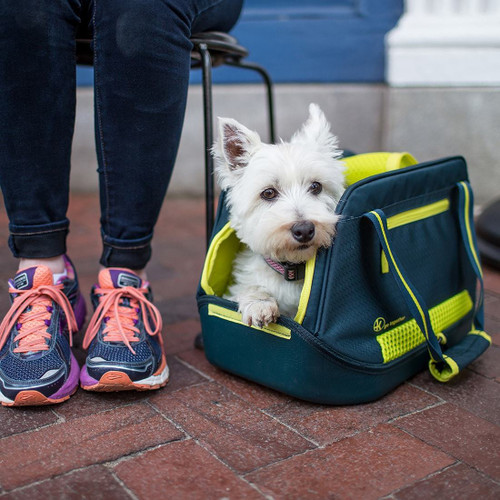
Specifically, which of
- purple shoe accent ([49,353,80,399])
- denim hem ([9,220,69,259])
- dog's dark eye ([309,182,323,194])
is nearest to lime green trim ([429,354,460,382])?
dog's dark eye ([309,182,323,194])

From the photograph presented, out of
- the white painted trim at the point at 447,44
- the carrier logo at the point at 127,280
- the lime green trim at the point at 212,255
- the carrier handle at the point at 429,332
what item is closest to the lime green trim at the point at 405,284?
the carrier handle at the point at 429,332

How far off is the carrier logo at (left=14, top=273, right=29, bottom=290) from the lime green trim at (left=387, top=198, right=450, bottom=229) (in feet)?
3.25

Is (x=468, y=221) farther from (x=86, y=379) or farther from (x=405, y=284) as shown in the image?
(x=86, y=379)

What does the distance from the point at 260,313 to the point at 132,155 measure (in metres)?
0.57

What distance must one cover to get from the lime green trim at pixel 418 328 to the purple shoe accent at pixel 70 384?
2.66 ft

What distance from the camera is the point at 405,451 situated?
1363mm

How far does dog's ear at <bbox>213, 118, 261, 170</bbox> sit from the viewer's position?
5.55ft

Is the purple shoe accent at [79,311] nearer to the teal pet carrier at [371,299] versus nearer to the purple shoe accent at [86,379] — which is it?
the purple shoe accent at [86,379]

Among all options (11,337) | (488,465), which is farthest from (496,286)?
(11,337)

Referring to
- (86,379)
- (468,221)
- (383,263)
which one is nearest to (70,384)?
(86,379)

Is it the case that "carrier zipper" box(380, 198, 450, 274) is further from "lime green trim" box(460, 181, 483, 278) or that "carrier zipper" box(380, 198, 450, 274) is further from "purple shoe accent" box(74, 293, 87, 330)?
"purple shoe accent" box(74, 293, 87, 330)

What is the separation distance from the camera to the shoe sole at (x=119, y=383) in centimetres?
154

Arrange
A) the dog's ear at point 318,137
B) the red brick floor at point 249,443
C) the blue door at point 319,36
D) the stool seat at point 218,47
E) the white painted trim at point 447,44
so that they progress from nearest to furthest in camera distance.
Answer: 1. the red brick floor at point 249,443
2. the dog's ear at point 318,137
3. the stool seat at point 218,47
4. the white painted trim at point 447,44
5. the blue door at point 319,36

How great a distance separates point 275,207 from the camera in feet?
5.29
